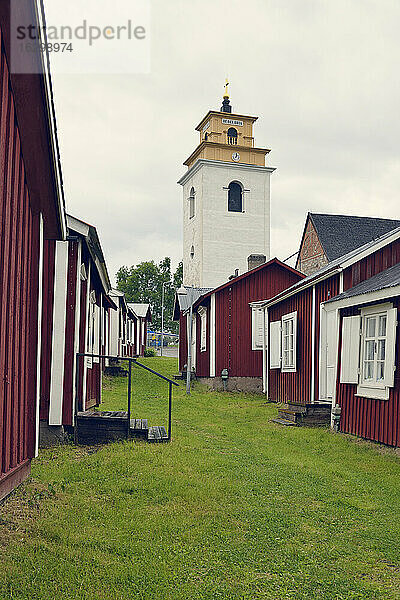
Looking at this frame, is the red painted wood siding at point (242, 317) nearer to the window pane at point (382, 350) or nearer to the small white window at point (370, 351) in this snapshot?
the small white window at point (370, 351)

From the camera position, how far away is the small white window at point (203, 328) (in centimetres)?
2501

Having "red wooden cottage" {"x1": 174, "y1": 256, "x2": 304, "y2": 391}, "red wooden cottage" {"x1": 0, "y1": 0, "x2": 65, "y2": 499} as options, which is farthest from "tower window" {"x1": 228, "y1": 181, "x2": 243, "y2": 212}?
"red wooden cottage" {"x1": 0, "y1": 0, "x2": 65, "y2": 499}

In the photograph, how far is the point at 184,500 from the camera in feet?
23.2

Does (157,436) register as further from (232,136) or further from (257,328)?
(232,136)

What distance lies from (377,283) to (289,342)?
5.87 m

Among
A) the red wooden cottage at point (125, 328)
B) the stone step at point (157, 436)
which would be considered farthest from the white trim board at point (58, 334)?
the red wooden cottage at point (125, 328)

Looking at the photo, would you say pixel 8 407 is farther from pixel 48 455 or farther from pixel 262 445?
pixel 262 445

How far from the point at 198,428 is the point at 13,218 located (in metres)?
7.62

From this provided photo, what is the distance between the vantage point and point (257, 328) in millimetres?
22484

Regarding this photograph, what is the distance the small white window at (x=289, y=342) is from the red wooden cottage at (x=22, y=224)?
939 centimetres

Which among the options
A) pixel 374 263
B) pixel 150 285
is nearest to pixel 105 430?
pixel 374 263

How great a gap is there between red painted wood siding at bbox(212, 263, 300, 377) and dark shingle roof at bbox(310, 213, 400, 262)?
9.17 m

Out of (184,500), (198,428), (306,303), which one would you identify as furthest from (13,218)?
(306,303)

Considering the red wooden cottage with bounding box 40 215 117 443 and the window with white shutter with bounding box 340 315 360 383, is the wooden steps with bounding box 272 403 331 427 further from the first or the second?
the red wooden cottage with bounding box 40 215 117 443
